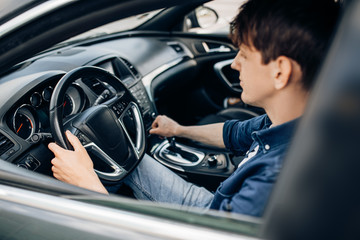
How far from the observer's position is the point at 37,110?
66.1 inches

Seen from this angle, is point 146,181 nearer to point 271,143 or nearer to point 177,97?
point 271,143

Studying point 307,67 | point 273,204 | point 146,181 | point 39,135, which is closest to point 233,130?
point 146,181

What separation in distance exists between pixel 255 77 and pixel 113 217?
2.10 feet

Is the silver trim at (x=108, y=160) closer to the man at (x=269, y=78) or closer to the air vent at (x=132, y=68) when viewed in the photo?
the man at (x=269, y=78)

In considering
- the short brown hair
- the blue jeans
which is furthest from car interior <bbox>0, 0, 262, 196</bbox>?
the short brown hair

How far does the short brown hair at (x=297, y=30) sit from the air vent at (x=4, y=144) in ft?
3.57

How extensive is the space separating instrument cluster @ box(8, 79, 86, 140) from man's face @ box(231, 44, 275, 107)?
36.5 inches

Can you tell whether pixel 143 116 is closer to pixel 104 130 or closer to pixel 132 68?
pixel 104 130

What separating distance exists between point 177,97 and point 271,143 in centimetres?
218

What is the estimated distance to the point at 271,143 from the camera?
3.58ft

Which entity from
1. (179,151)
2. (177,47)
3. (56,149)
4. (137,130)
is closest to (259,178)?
(56,149)

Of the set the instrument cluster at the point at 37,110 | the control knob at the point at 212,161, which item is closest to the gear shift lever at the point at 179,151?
the control knob at the point at 212,161

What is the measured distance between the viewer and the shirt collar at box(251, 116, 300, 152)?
1048 mm

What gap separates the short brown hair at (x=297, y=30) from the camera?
96 cm
